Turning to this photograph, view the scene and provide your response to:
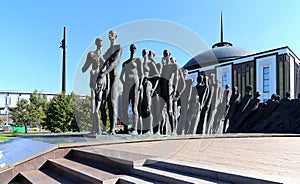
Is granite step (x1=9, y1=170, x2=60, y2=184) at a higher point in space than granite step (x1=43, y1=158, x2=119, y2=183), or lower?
lower

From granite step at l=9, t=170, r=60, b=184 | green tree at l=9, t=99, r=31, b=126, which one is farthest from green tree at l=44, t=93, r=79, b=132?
granite step at l=9, t=170, r=60, b=184

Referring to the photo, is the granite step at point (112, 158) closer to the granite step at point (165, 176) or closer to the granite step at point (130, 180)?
the granite step at point (165, 176)

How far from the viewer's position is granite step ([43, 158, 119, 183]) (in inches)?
155

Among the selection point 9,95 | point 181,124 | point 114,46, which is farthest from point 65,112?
point 9,95

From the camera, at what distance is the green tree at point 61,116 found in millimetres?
22891

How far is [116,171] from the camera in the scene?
4.36 metres

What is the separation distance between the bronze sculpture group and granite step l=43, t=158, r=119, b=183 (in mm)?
2439

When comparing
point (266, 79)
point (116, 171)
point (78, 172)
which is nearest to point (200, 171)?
point (116, 171)

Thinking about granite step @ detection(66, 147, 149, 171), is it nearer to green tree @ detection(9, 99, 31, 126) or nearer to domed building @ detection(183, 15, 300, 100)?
domed building @ detection(183, 15, 300, 100)

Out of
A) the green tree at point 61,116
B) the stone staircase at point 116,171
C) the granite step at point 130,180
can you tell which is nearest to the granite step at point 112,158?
the stone staircase at point 116,171

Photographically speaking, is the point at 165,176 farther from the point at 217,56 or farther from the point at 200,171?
the point at 217,56

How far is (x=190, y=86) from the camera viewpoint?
463 inches

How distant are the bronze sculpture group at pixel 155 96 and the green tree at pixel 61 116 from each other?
13959 mm

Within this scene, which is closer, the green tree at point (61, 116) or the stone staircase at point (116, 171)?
the stone staircase at point (116, 171)
